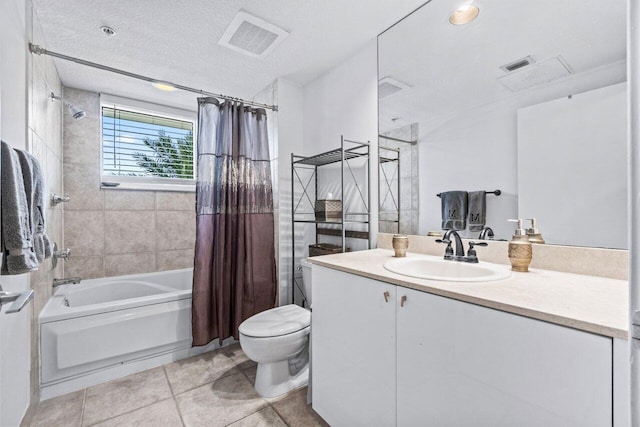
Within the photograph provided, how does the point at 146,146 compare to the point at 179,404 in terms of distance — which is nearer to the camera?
the point at 179,404

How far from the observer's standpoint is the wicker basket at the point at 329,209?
6.59 ft

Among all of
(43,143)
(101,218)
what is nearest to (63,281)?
(101,218)

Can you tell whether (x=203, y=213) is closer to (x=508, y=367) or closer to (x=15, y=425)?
(x=15, y=425)

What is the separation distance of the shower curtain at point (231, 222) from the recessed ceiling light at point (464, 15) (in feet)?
4.56

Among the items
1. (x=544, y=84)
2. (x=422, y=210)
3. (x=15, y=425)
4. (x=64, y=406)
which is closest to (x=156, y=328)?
(x=64, y=406)

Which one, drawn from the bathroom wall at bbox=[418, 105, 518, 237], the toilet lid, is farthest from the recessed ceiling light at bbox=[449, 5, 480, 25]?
the toilet lid

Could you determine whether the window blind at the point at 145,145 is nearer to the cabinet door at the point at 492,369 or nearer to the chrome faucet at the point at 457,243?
the chrome faucet at the point at 457,243

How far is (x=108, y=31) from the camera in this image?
173cm

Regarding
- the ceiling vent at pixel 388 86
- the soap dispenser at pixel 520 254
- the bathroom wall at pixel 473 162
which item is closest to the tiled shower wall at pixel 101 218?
the ceiling vent at pixel 388 86

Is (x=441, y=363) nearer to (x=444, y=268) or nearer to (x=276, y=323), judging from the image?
(x=444, y=268)

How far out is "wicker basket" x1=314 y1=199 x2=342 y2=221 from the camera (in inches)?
79.0

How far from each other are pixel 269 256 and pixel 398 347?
1382 millimetres

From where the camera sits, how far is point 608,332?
0.61 metres

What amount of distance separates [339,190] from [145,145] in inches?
78.2
